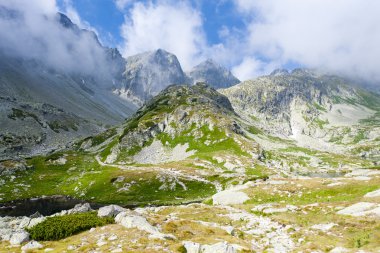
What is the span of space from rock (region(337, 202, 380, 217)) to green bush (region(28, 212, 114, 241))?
27.4m

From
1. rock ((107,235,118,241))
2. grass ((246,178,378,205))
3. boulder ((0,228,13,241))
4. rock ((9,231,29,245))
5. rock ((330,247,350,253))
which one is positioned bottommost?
boulder ((0,228,13,241))

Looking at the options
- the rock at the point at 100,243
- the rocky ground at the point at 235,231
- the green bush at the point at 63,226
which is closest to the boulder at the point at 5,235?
the rocky ground at the point at 235,231

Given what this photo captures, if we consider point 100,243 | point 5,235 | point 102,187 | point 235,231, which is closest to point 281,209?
point 235,231

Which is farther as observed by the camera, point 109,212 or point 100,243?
point 109,212

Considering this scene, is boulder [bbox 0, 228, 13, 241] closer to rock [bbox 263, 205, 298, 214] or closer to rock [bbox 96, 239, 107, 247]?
rock [bbox 96, 239, 107, 247]

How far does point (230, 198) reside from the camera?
209 ft

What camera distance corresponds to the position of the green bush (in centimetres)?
3030

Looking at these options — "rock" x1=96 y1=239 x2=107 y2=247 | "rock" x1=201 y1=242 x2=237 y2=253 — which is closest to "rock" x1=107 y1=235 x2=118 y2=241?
"rock" x1=96 y1=239 x2=107 y2=247

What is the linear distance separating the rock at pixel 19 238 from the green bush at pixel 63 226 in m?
0.52

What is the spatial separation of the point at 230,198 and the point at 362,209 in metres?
28.0

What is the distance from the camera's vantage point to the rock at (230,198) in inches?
2439

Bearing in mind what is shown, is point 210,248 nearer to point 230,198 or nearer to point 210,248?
point 210,248

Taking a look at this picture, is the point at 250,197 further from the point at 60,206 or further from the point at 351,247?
the point at 60,206

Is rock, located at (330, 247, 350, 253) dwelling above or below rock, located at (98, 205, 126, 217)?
above
